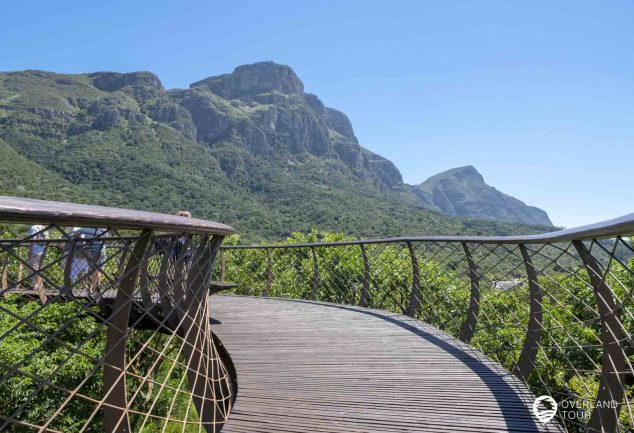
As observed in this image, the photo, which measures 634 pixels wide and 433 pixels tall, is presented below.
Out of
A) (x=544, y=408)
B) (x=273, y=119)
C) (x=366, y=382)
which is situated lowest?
(x=366, y=382)

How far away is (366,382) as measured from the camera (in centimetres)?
295

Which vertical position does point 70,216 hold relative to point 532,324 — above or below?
above

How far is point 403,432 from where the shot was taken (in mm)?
2211

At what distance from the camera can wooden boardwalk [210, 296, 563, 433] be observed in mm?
2324

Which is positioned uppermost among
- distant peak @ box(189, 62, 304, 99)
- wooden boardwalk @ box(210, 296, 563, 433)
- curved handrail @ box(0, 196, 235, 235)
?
distant peak @ box(189, 62, 304, 99)

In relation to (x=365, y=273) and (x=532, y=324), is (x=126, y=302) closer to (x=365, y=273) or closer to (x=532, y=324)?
(x=532, y=324)

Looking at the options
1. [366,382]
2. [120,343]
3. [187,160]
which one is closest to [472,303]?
[366,382]

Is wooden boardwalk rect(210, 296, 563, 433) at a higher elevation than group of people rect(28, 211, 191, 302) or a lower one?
lower

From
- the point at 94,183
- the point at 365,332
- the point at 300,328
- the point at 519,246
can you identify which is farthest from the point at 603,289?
the point at 94,183

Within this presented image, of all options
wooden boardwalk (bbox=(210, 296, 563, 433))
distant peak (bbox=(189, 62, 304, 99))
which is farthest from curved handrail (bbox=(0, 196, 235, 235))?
distant peak (bbox=(189, 62, 304, 99))

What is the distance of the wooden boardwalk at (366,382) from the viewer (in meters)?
2.32

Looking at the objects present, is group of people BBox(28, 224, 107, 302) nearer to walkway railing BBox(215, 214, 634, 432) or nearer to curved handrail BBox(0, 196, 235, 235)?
curved handrail BBox(0, 196, 235, 235)

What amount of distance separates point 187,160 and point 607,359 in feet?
283

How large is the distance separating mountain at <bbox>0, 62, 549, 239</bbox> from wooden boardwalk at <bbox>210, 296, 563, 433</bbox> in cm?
4512
